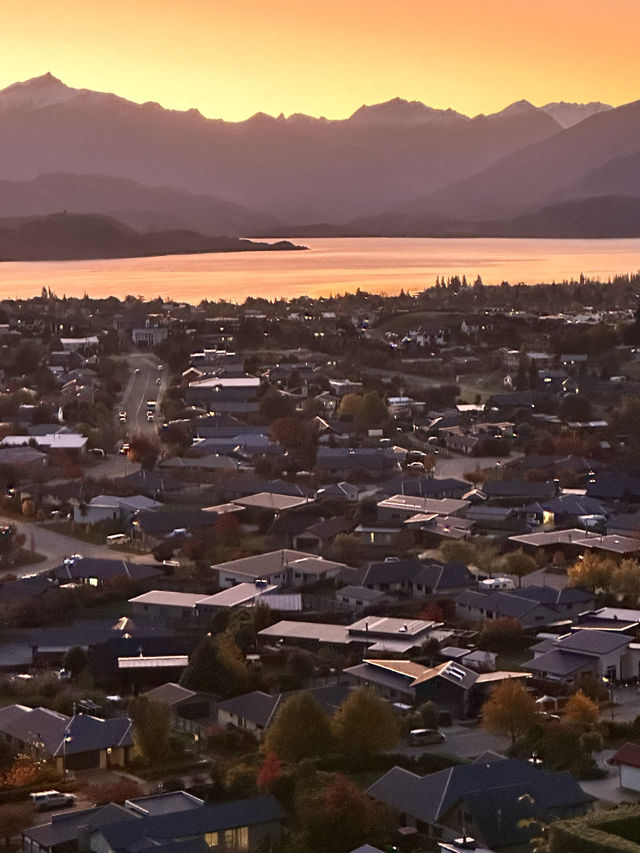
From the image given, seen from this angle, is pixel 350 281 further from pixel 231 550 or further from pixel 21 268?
pixel 231 550

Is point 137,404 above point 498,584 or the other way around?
above

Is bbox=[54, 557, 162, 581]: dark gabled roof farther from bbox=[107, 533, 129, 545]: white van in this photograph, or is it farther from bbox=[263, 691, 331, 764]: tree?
bbox=[263, 691, 331, 764]: tree

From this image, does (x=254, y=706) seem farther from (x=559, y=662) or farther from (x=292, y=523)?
(x=292, y=523)

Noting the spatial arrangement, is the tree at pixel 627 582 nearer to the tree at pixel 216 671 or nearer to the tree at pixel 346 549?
the tree at pixel 346 549

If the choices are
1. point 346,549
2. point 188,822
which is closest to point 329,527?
point 346,549

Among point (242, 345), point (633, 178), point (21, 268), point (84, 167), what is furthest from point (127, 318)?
point (84, 167)

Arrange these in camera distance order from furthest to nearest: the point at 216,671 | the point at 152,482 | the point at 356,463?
the point at 356,463
the point at 152,482
the point at 216,671

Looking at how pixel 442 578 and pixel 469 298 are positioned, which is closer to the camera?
pixel 442 578
